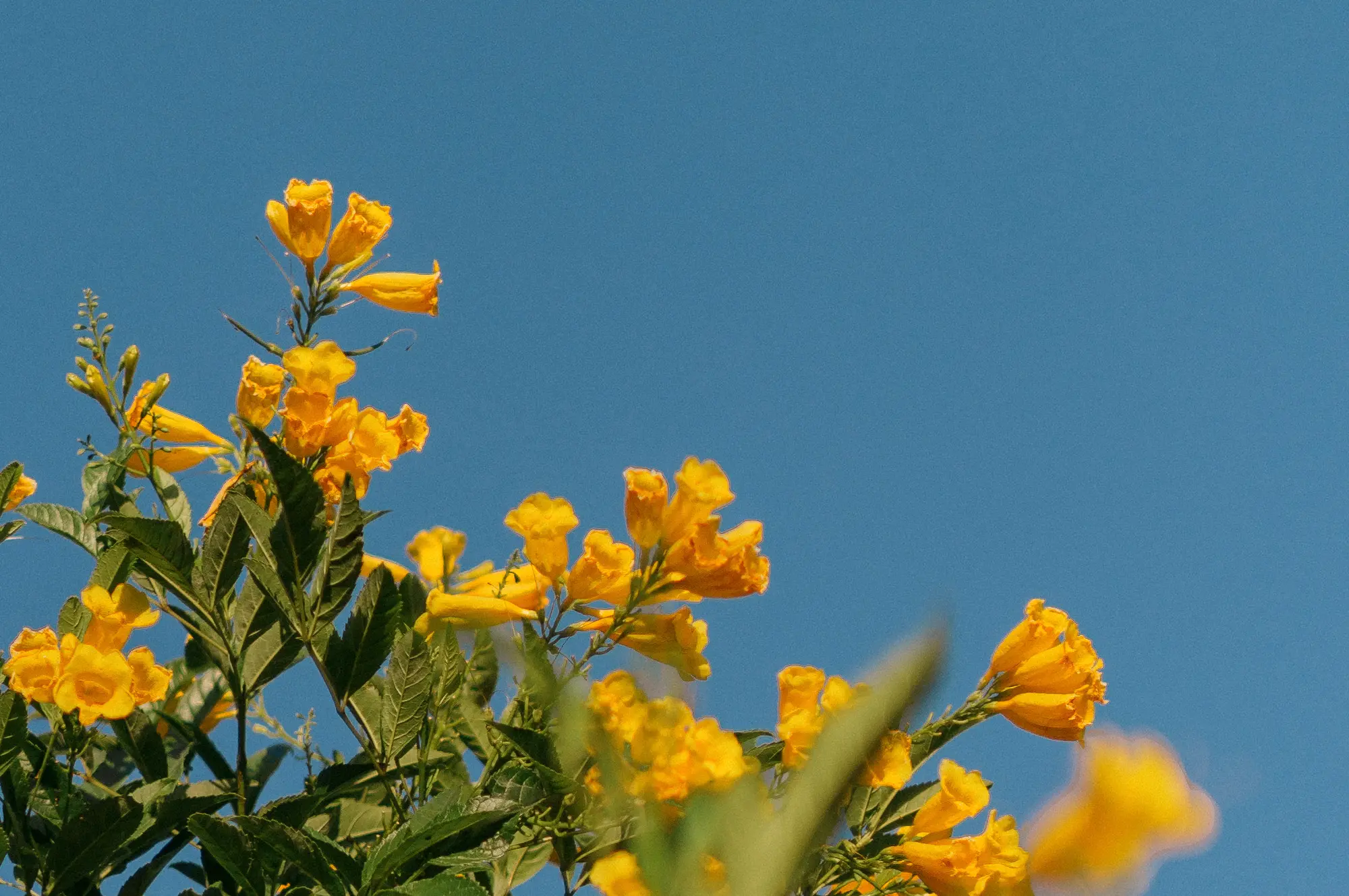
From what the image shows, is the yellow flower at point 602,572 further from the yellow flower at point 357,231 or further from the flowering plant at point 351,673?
the yellow flower at point 357,231

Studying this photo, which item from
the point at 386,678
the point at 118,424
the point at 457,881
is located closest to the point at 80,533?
Result: the point at 118,424

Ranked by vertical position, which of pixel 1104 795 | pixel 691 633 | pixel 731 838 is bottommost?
pixel 731 838

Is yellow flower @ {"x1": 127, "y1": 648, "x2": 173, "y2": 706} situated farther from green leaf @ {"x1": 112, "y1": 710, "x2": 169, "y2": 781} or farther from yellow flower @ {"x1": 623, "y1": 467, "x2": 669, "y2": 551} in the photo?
yellow flower @ {"x1": 623, "y1": 467, "x2": 669, "y2": 551}

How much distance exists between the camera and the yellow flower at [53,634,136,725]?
2115mm

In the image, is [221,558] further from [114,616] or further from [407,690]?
[407,690]

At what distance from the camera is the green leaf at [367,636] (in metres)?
2.18

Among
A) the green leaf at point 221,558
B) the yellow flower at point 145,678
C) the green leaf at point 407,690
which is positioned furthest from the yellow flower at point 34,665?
the green leaf at point 407,690

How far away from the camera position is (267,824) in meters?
1.90

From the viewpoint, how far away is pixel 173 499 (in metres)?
2.54

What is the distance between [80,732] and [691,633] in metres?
1.13

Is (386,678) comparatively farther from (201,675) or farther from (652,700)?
(652,700)

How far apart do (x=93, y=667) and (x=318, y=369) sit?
66cm

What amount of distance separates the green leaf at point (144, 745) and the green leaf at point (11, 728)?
0.28 metres

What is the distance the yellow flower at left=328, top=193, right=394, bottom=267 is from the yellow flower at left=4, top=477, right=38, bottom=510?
0.81 m
